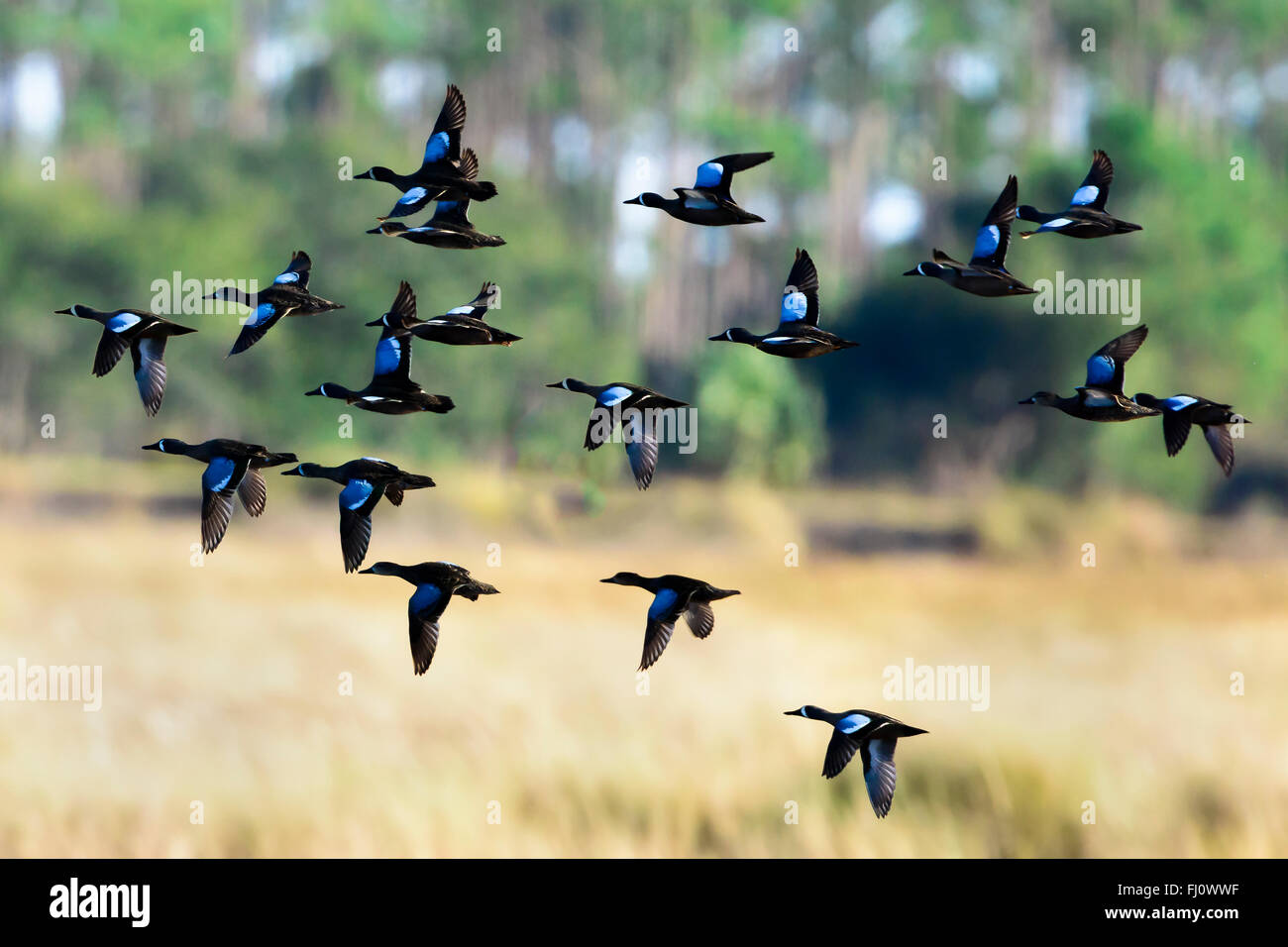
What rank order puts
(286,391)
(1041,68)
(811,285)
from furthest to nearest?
(1041,68), (286,391), (811,285)

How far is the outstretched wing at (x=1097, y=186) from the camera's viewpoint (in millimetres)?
5512

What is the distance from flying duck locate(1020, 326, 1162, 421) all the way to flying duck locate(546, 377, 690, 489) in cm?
142

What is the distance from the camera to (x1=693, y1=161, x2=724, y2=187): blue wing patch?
17.3 feet

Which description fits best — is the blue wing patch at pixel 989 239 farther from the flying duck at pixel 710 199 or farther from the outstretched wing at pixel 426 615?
the outstretched wing at pixel 426 615

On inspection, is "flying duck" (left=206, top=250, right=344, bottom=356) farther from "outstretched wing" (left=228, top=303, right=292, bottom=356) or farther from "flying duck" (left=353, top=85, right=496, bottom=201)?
"flying duck" (left=353, top=85, right=496, bottom=201)

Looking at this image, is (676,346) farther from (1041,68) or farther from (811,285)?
(811,285)

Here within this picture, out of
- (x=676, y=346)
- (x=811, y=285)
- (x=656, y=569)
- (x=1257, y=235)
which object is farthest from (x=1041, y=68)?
(x=811, y=285)

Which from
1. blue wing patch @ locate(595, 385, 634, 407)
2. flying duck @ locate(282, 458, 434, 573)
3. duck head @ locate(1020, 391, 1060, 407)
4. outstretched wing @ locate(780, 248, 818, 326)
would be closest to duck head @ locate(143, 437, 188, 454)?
flying duck @ locate(282, 458, 434, 573)

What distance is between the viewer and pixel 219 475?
5.10 metres

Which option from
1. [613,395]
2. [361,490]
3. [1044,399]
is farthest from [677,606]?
[1044,399]

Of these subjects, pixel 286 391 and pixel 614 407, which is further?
pixel 286 391

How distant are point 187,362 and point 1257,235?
62.9 feet

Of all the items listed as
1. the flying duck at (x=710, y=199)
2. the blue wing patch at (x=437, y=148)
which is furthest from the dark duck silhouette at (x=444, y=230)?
the flying duck at (x=710, y=199)

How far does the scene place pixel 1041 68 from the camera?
27.4m
